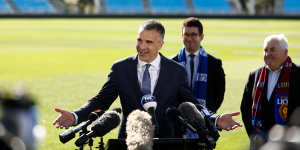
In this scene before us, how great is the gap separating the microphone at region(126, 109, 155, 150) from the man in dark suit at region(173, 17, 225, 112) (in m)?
3.48

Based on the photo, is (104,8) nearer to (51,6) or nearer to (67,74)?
(51,6)

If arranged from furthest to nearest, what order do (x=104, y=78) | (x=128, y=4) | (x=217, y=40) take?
(x=128, y=4), (x=217, y=40), (x=104, y=78)

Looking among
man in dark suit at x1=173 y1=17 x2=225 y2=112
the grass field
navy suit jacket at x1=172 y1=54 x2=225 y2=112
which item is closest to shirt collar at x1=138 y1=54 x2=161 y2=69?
the grass field

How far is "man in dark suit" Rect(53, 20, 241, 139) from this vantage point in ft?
11.2

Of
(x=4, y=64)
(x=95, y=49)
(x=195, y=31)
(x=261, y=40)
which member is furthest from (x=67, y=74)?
(x=261, y=40)

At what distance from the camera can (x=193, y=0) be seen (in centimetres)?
6575

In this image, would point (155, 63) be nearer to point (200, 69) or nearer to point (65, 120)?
point (65, 120)

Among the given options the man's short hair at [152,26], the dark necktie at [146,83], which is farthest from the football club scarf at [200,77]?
the man's short hair at [152,26]

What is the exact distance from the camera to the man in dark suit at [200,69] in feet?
18.0

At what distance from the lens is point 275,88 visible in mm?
4398

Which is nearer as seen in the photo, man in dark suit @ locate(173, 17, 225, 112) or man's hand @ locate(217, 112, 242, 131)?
man's hand @ locate(217, 112, 242, 131)

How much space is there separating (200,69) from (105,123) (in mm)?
Result: 3214

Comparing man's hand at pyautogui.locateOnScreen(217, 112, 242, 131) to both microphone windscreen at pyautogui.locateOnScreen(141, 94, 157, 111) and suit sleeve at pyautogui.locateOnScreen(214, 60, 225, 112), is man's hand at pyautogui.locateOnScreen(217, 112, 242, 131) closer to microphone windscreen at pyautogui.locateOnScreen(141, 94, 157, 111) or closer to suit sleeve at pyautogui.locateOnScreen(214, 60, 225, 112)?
microphone windscreen at pyautogui.locateOnScreen(141, 94, 157, 111)

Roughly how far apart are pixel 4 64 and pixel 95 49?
594 cm
